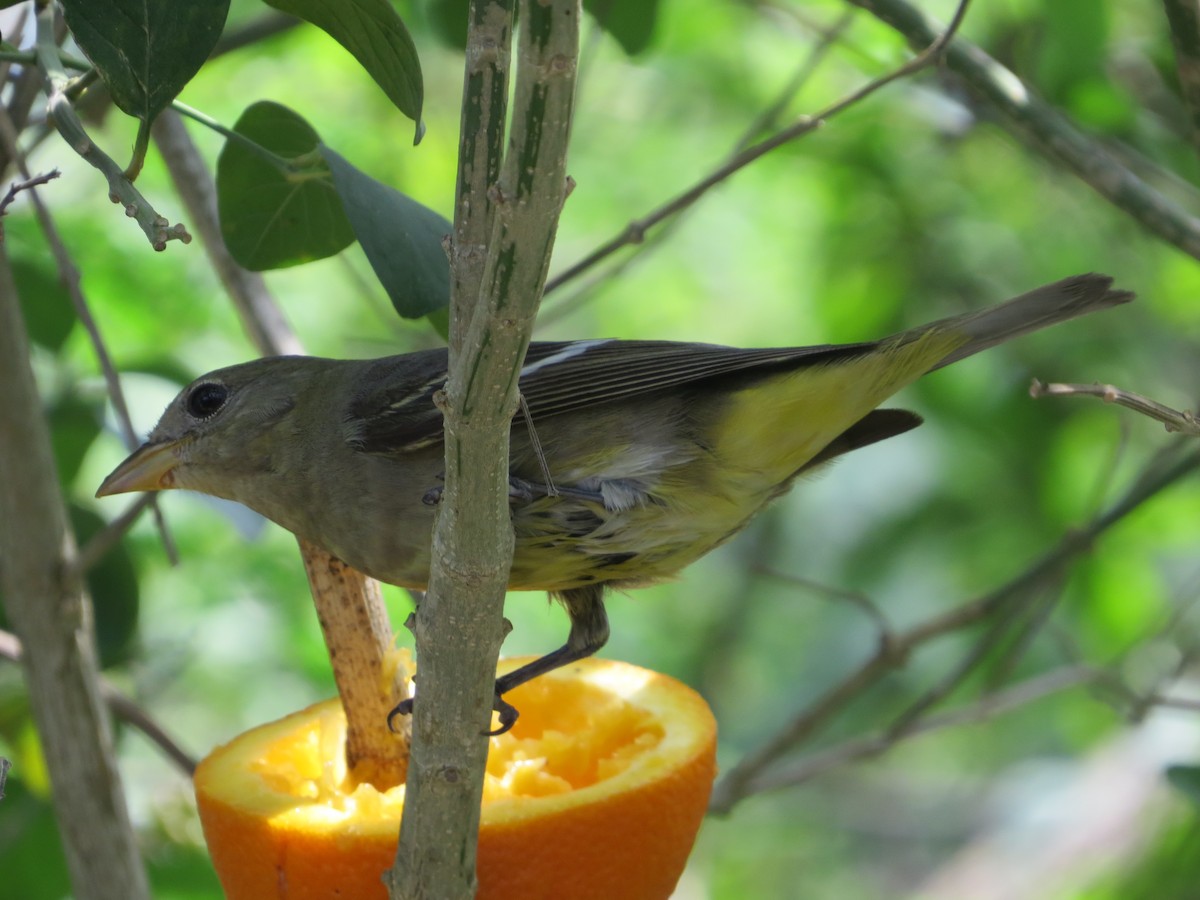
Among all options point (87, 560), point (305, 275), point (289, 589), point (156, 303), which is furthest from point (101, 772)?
point (305, 275)

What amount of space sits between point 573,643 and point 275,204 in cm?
113

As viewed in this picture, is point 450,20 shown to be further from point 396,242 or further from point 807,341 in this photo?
point 807,341

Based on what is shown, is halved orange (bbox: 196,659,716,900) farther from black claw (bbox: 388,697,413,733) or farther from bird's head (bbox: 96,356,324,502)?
bird's head (bbox: 96,356,324,502)

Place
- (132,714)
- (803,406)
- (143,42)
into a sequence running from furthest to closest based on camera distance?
(132,714), (803,406), (143,42)

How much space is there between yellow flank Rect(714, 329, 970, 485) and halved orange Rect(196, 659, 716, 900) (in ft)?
2.11

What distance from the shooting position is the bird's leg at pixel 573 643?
272 centimetres

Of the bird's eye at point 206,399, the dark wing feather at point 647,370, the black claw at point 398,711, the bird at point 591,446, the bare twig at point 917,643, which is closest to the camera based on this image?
the black claw at point 398,711

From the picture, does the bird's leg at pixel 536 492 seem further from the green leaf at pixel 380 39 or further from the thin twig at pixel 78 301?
the green leaf at pixel 380 39

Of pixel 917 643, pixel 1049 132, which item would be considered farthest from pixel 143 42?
pixel 917 643

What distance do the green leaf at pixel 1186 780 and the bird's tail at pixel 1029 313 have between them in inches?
53.5

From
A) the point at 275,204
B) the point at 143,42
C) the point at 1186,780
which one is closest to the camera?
the point at 143,42

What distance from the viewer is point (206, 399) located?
323 centimetres

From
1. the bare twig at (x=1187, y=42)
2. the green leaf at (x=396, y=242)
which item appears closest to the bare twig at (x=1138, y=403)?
the green leaf at (x=396, y=242)

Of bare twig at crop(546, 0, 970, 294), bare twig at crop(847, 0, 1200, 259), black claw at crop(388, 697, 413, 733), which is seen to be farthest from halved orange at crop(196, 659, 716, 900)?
bare twig at crop(847, 0, 1200, 259)
